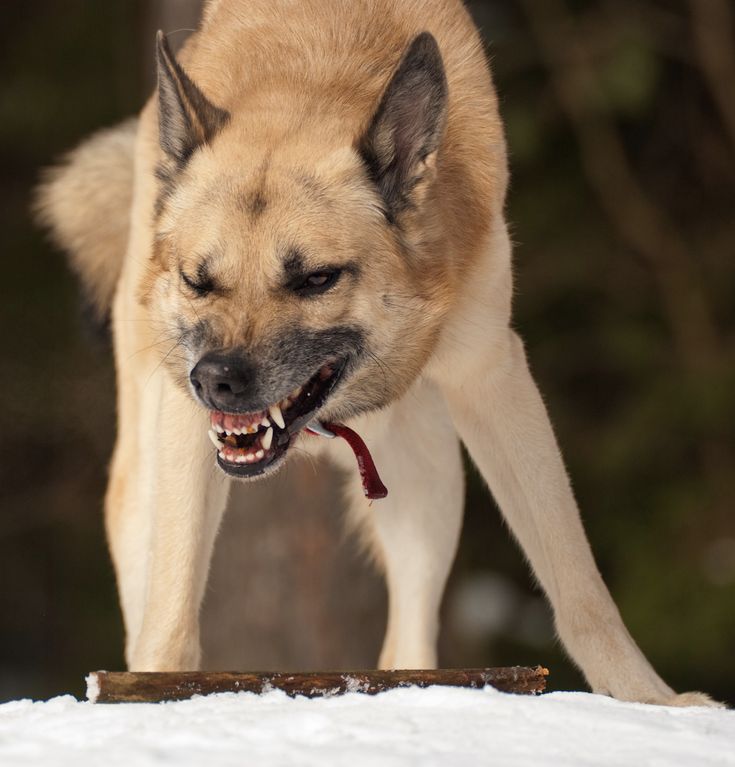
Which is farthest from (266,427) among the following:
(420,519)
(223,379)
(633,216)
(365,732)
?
(633,216)

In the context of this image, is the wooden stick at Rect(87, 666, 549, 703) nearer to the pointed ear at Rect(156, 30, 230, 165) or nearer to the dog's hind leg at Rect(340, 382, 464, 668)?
the pointed ear at Rect(156, 30, 230, 165)

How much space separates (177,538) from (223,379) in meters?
0.81

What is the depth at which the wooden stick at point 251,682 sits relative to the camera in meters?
3.61

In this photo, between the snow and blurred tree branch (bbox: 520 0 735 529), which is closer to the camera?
the snow

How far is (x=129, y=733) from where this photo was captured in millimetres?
3221

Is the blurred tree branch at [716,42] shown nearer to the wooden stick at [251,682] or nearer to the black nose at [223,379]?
the black nose at [223,379]

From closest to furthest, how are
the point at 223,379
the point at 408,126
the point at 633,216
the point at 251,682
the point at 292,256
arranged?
the point at 251,682, the point at 223,379, the point at 292,256, the point at 408,126, the point at 633,216

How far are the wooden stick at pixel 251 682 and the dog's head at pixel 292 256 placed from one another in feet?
2.68

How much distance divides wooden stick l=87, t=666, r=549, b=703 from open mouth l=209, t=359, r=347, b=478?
800 millimetres

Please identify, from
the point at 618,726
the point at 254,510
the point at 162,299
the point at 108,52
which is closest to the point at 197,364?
the point at 162,299

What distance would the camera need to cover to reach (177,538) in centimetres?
472

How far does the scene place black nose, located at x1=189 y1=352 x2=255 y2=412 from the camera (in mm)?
4098

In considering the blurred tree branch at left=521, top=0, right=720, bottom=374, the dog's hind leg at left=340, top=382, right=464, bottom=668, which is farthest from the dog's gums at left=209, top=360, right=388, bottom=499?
the blurred tree branch at left=521, top=0, right=720, bottom=374

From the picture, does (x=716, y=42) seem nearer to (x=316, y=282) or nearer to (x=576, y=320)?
(x=576, y=320)
